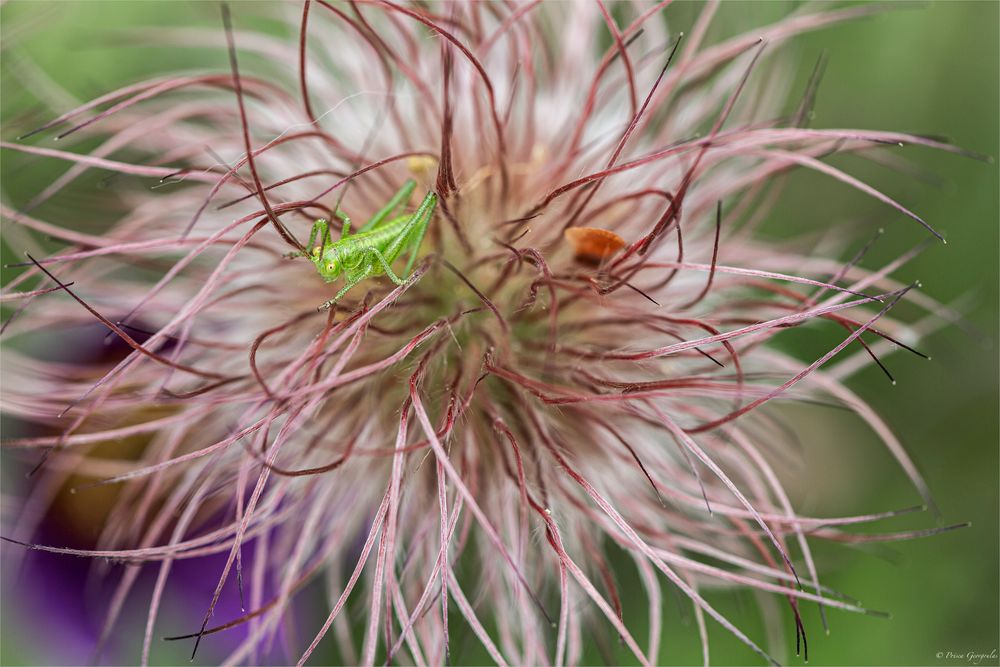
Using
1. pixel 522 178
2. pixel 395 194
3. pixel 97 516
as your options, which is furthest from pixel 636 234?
pixel 97 516

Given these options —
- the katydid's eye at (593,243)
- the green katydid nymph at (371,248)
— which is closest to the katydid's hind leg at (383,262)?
the green katydid nymph at (371,248)

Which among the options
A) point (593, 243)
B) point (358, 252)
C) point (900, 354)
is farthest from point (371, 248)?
point (900, 354)

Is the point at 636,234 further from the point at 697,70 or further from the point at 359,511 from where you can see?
the point at 359,511

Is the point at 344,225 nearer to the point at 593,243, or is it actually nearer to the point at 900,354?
the point at 593,243

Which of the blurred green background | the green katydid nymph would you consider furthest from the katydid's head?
the blurred green background

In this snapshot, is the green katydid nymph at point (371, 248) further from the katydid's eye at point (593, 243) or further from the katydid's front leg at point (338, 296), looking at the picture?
the katydid's eye at point (593, 243)

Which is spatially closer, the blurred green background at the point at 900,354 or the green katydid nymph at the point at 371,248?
the green katydid nymph at the point at 371,248
